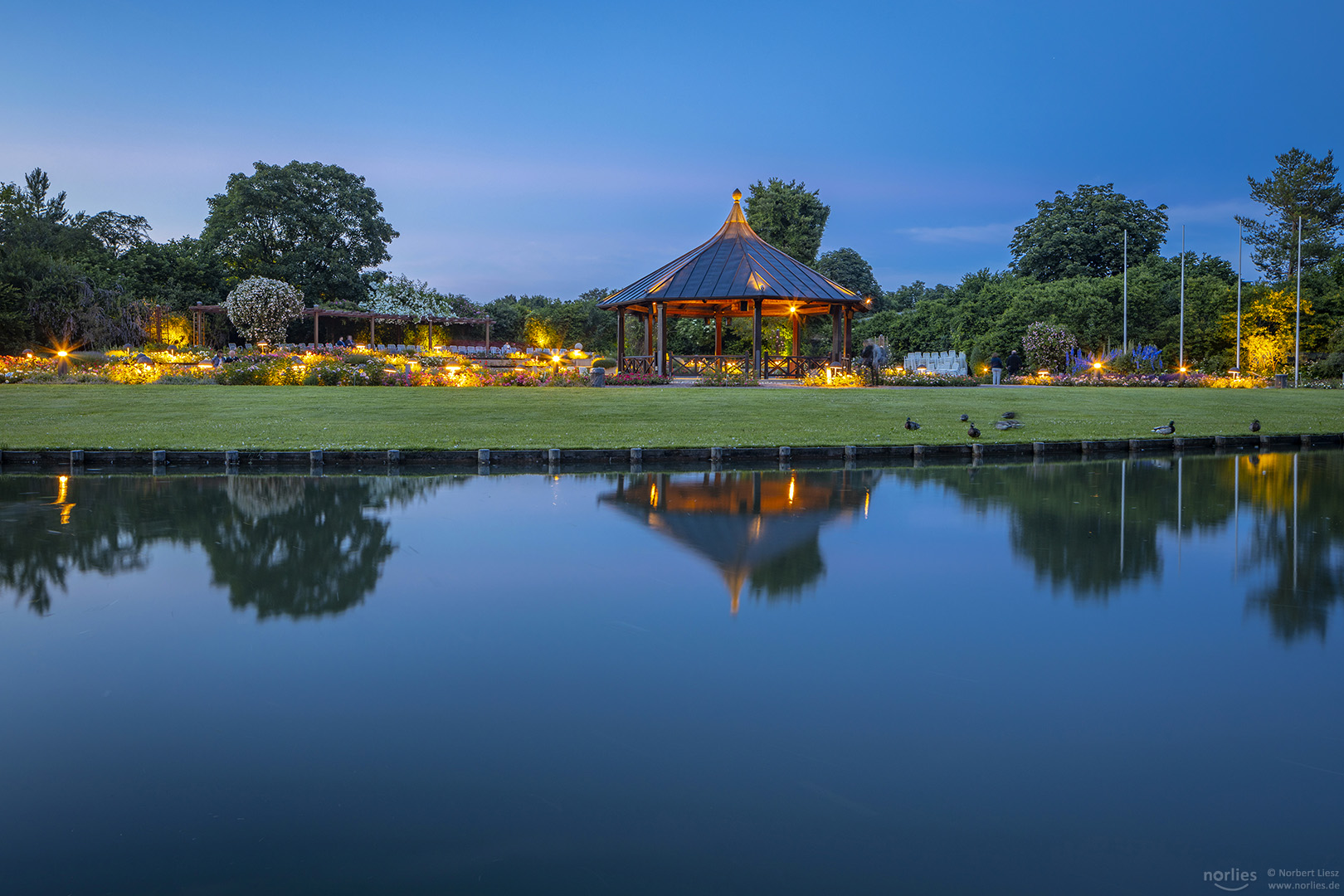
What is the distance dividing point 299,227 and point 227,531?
45.6 metres

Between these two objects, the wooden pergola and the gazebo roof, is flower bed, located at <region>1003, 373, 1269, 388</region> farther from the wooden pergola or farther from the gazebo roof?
the wooden pergola

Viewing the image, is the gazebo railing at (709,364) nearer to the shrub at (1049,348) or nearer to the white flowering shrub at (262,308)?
the shrub at (1049,348)

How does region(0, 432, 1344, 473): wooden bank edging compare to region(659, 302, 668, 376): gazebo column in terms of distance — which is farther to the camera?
region(659, 302, 668, 376): gazebo column

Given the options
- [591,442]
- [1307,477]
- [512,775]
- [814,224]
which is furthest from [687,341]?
[512,775]

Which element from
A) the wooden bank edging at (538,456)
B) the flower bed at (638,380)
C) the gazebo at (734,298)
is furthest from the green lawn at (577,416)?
the gazebo at (734,298)

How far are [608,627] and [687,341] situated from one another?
34.5m

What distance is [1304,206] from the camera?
141 feet

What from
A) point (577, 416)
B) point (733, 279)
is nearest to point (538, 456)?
point (577, 416)

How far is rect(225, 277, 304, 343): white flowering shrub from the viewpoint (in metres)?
35.0

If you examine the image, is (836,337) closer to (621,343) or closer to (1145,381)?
(621,343)

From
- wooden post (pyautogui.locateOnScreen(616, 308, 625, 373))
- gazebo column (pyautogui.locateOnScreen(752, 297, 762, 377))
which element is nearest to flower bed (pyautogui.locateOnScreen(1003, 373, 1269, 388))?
gazebo column (pyautogui.locateOnScreen(752, 297, 762, 377))

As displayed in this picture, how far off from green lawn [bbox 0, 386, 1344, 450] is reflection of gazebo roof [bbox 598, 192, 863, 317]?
3.65 m

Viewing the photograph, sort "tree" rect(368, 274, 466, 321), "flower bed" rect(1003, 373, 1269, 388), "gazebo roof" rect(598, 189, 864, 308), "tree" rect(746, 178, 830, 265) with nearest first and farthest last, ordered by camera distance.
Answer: "gazebo roof" rect(598, 189, 864, 308), "flower bed" rect(1003, 373, 1269, 388), "tree" rect(368, 274, 466, 321), "tree" rect(746, 178, 830, 265)

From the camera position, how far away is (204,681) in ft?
11.3
